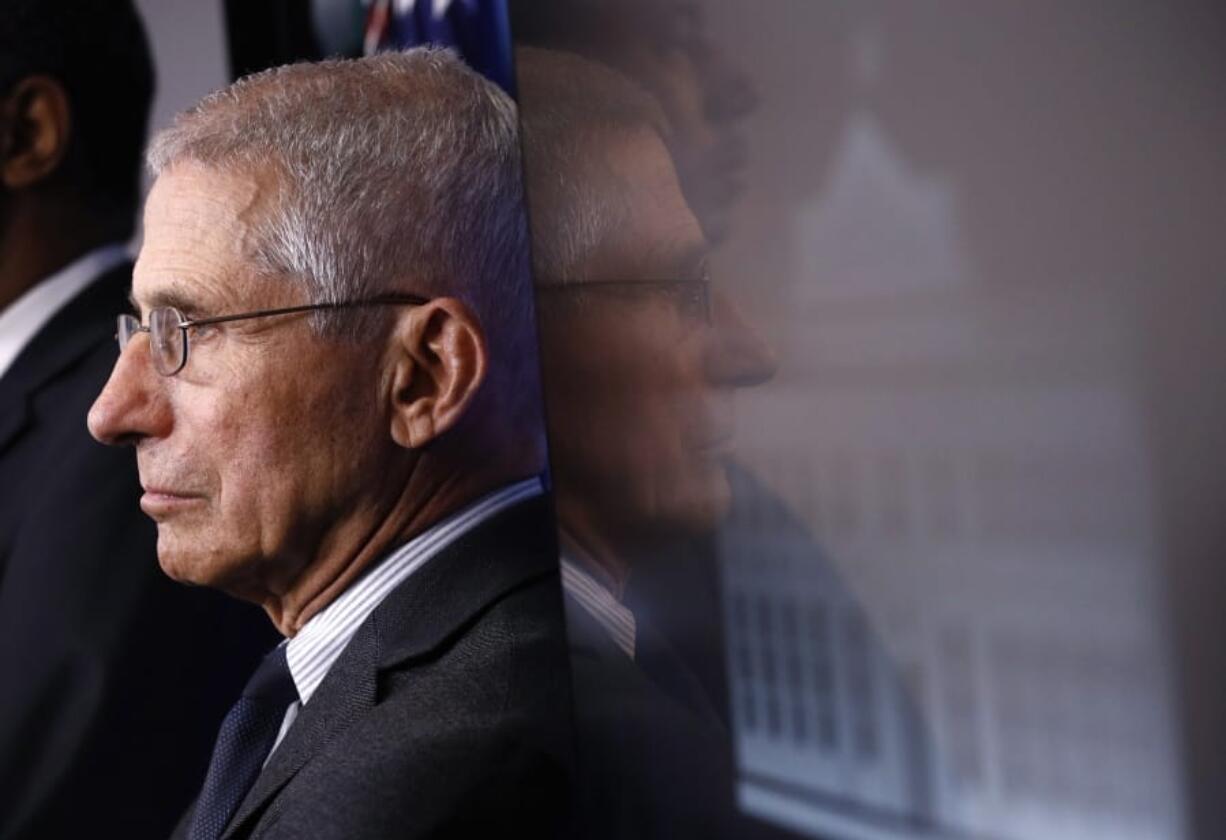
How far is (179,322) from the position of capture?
3.99 feet

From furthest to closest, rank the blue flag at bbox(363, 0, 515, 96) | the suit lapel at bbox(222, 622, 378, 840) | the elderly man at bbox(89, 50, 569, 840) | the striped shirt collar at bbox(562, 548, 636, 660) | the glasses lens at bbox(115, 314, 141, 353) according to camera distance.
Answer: the blue flag at bbox(363, 0, 515, 96) < the glasses lens at bbox(115, 314, 141, 353) < the elderly man at bbox(89, 50, 569, 840) < the suit lapel at bbox(222, 622, 378, 840) < the striped shirt collar at bbox(562, 548, 636, 660)

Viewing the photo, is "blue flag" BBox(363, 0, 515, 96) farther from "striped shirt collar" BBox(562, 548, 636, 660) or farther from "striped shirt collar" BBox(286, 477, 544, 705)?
"striped shirt collar" BBox(562, 548, 636, 660)

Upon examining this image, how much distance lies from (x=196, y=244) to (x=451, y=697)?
1.45 feet

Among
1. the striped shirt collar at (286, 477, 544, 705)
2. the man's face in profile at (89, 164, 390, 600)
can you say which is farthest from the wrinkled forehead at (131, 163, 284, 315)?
the striped shirt collar at (286, 477, 544, 705)

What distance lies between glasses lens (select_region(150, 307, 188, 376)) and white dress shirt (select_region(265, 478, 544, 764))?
0.77ft

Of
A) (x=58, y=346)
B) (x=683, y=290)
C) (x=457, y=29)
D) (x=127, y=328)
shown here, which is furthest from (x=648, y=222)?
(x=58, y=346)

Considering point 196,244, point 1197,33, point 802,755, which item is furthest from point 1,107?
point 1197,33

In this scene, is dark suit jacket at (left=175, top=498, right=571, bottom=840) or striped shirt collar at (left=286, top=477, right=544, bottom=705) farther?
striped shirt collar at (left=286, top=477, right=544, bottom=705)

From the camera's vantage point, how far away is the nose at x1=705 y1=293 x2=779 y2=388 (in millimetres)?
665

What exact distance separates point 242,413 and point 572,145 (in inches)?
18.9

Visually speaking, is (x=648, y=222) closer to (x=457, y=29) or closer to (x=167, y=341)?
(x=167, y=341)

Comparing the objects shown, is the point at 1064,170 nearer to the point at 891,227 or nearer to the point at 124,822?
the point at 891,227

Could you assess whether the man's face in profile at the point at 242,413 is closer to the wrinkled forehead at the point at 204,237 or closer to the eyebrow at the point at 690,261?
the wrinkled forehead at the point at 204,237

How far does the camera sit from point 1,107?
193 cm
